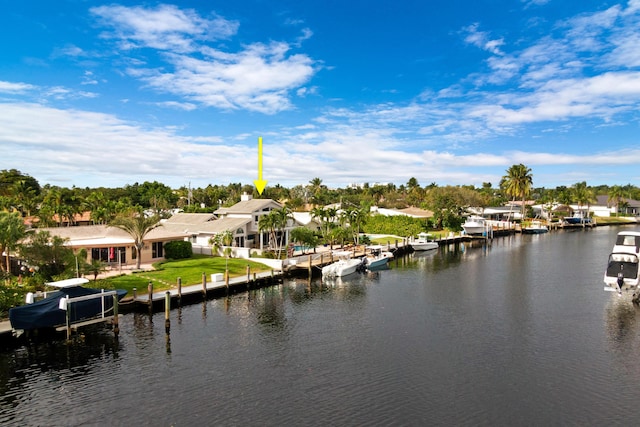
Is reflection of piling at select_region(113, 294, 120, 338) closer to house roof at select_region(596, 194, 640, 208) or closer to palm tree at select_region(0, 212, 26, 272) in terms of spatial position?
palm tree at select_region(0, 212, 26, 272)

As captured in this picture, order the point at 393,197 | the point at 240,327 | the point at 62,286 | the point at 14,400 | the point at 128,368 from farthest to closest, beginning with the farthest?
the point at 393,197 < the point at 240,327 < the point at 62,286 < the point at 128,368 < the point at 14,400

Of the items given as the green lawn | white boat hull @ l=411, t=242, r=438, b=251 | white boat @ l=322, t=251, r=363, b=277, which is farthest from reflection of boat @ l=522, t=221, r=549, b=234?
the green lawn

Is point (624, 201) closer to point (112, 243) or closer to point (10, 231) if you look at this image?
point (112, 243)

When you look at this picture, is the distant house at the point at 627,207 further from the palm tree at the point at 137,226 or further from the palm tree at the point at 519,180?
the palm tree at the point at 137,226

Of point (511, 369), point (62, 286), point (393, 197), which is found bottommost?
point (511, 369)

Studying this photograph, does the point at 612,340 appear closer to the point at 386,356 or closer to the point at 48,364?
the point at 386,356

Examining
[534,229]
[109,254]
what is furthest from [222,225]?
[534,229]

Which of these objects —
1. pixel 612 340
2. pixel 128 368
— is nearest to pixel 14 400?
pixel 128 368
